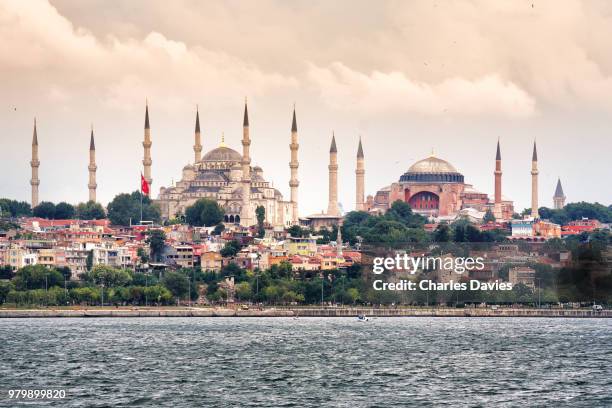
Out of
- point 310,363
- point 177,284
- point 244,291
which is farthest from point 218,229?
point 310,363

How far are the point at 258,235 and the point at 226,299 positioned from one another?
3991cm

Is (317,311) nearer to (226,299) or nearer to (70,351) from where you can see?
(226,299)

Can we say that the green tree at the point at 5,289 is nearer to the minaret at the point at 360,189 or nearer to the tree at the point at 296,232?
the tree at the point at 296,232

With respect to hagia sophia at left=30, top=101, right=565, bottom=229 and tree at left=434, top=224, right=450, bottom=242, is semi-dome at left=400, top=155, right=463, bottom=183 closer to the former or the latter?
hagia sophia at left=30, top=101, right=565, bottom=229

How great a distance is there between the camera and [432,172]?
196125mm

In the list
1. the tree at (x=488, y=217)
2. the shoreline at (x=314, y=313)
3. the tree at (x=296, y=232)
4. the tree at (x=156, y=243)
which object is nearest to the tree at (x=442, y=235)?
the tree at (x=296, y=232)

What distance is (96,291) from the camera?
122750 mm

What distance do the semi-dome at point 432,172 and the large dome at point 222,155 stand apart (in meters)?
19.8

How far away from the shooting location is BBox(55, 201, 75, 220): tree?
7042 inches

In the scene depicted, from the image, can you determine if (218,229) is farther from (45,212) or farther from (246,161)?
(45,212)

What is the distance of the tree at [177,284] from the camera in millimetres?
124562

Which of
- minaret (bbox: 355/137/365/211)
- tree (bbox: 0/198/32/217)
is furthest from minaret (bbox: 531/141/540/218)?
tree (bbox: 0/198/32/217)

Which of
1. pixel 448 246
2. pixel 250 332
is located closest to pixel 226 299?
pixel 448 246

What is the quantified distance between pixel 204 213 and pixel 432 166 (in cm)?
3306
